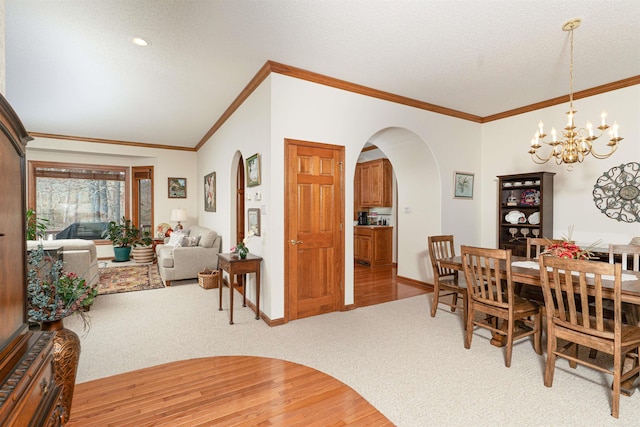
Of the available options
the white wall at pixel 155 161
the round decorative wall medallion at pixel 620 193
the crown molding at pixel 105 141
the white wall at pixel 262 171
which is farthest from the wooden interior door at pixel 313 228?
the crown molding at pixel 105 141

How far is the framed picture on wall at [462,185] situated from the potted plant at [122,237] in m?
7.31

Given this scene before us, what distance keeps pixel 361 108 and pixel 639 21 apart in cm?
261

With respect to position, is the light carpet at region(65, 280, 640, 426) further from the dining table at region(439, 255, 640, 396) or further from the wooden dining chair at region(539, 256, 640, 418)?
the wooden dining chair at region(539, 256, 640, 418)

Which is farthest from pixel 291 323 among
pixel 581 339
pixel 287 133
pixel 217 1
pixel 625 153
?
pixel 625 153

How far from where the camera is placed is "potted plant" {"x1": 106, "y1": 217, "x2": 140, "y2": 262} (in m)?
7.62

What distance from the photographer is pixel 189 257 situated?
5500mm

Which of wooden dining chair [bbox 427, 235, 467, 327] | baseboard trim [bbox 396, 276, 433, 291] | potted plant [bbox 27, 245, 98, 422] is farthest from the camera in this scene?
baseboard trim [bbox 396, 276, 433, 291]

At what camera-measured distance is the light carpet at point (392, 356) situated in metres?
2.06

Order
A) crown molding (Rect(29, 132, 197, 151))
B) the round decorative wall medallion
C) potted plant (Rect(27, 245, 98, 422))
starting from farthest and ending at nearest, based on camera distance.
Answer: crown molding (Rect(29, 132, 197, 151)) < the round decorative wall medallion < potted plant (Rect(27, 245, 98, 422))

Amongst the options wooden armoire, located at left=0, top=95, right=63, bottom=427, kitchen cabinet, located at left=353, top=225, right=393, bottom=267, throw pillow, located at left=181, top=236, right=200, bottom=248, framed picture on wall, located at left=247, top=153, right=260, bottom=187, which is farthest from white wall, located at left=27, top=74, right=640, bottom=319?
wooden armoire, located at left=0, top=95, right=63, bottom=427

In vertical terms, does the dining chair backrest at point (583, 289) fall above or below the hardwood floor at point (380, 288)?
above

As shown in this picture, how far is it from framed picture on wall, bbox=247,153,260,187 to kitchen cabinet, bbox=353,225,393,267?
3.57m

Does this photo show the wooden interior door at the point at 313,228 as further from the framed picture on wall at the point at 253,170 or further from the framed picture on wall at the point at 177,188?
the framed picture on wall at the point at 177,188

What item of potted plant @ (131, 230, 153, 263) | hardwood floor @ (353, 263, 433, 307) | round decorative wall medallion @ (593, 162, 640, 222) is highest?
round decorative wall medallion @ (593, 162, 640, 222)
